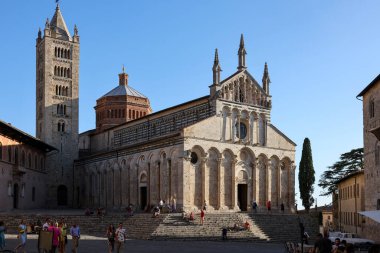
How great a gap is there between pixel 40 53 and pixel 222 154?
28158 mm

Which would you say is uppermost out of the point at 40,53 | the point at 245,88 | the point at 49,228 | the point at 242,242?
the point at 40,53

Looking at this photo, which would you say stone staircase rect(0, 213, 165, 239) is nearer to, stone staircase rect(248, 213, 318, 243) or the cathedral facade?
the cathedral facade

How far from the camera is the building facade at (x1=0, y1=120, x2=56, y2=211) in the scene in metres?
47.5

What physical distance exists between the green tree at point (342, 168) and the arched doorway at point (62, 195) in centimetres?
3155

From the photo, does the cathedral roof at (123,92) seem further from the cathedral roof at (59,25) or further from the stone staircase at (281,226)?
the stone staircase at (281,226)

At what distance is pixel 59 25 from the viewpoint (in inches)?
2601

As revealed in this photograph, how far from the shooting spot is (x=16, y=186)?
51.3 meters

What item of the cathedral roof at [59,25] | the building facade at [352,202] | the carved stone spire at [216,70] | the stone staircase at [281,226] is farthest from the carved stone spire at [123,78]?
the stone staircase at [281,226]

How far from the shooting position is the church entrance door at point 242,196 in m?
50.6

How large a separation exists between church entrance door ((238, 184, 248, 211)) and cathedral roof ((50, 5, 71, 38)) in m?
28.8

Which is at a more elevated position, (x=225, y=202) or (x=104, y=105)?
(x=104, y=105)

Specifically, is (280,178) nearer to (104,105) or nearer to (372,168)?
(372,168)

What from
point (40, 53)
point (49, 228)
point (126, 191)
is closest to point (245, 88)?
point (126, 191)

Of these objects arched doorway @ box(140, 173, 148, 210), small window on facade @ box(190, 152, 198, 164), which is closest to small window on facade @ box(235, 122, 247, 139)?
small window on facade @ box(190, 152, 198, 164)
